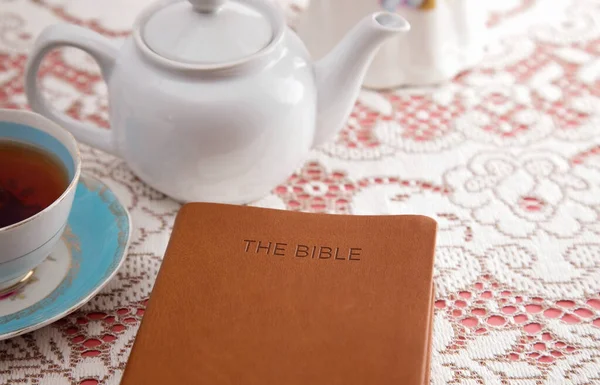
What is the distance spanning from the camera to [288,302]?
516mm

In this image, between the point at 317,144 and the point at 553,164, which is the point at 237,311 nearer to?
the point at 317,144

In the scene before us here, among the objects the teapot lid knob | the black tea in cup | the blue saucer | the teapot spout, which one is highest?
the teapot lid knob

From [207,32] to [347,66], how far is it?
13 cm

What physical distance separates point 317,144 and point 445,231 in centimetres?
14

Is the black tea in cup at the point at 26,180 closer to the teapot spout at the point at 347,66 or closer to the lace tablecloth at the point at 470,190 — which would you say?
the lace tablecloth at the point at 470,190

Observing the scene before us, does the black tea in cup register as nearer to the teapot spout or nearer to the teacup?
the teacup

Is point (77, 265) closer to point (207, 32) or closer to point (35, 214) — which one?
point (35, 214)

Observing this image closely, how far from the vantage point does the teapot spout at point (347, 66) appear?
65 cm

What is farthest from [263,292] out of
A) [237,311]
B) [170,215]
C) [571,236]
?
[571,236]

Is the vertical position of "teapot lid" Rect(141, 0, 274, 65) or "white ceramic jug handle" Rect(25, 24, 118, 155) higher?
"teapot lid" Rect(141, 0, 274, 65)

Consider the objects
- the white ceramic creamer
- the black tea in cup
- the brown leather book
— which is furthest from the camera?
the white ceramic creamer

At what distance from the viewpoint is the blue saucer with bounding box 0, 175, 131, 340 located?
55 cm

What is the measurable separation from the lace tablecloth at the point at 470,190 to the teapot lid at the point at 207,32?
6.0 inches

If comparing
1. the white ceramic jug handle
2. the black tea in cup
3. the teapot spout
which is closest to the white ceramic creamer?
the teapot spout
